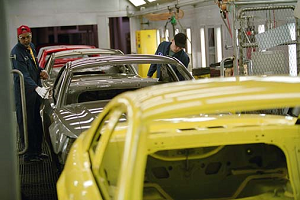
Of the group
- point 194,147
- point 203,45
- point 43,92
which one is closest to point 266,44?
point 43,92

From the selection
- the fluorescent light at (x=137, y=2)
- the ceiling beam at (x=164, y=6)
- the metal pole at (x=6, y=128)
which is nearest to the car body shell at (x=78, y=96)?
the metal pole at (x=6, y=128)

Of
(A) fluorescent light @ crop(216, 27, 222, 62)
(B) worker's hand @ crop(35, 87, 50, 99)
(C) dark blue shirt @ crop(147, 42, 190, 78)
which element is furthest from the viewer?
(A) fluorescent light @ crop(216, 27, 222, 62)

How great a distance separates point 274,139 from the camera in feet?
11.8

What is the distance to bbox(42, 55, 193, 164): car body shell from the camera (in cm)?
529

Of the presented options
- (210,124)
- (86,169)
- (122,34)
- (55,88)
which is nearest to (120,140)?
(86,169)

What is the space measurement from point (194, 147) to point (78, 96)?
3214 millimetres

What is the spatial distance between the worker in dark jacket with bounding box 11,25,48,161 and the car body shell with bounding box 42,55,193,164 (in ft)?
1.38

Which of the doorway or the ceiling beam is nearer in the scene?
the ceiling beam

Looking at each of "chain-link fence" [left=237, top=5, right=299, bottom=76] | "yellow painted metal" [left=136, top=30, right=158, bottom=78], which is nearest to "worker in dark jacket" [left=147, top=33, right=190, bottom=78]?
"chain-link fence" [left=237, top=5, right=299, bottom=76]

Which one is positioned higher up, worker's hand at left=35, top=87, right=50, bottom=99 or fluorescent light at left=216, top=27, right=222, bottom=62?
fluorescent light at left=216, top=27, right=222, bottom=62

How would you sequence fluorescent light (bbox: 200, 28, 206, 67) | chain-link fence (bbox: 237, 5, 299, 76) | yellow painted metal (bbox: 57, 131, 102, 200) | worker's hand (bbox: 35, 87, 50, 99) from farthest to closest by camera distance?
fluorescent light (bbox: 200, 28, 206, 67), worker's hand (bbox: 35, 87, 50, 99), chain-link fence (bbox: 237, 5, 299, 76), yellow painted metal (bbox: 57, 131, 102, 200)

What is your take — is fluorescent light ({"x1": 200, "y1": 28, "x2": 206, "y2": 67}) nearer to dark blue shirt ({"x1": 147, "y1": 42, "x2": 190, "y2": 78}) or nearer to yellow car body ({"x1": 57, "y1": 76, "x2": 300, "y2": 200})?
dark blue shirt ({"x1": 147, "y1": 42, "x2": 190, "y2": 78})

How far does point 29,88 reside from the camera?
7473 mm

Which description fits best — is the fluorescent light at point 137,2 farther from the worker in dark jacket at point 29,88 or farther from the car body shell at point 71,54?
the worker in dark jacket at point 29,88
